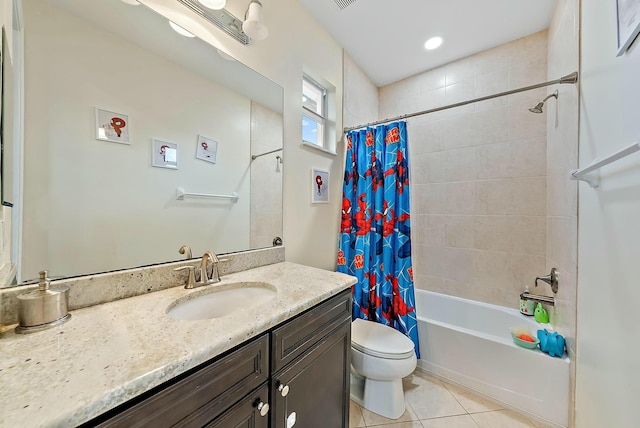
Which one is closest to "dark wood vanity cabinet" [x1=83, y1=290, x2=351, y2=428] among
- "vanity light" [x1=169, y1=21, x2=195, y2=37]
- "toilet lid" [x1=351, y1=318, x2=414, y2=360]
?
"toilet lid" [x1=351, y1=318, x2=414, y2=360]

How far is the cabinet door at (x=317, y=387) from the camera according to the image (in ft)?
2.66

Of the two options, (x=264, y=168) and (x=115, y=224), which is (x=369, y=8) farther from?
(x=115, y=224)

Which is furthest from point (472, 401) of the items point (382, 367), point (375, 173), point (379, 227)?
point (375, 173)

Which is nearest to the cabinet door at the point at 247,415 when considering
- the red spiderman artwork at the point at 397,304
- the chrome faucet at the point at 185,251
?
the chrome faucet at the point at 185,251

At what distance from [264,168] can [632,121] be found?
1479 mm

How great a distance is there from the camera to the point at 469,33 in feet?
6.15

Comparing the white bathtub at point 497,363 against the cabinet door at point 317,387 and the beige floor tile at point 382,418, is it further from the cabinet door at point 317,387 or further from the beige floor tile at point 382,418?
the cabinet door at point 317,387

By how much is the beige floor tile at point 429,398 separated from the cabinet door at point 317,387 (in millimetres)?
666

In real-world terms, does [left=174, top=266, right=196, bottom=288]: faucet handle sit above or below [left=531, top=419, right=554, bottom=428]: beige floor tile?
above

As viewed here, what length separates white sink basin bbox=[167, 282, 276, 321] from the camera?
91cm

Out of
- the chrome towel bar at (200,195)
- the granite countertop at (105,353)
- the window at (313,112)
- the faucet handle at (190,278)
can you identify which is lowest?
the granite countertop at (105,353)

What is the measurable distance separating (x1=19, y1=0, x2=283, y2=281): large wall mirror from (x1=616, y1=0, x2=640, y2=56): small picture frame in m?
1.47

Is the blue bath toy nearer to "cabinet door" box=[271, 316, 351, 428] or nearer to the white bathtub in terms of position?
the white bathtub

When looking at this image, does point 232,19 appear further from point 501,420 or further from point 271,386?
point 501,420
